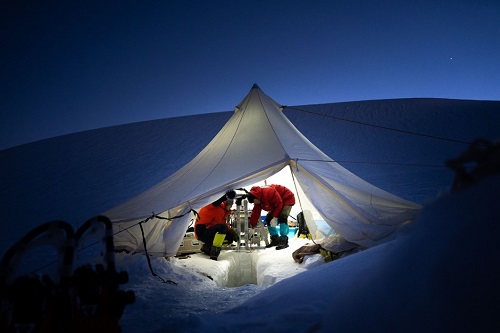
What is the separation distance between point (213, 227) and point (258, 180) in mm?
1215

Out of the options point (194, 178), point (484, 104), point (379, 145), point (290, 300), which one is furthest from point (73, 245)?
point (484, 104)

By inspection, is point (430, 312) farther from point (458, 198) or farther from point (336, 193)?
point (336, 193)

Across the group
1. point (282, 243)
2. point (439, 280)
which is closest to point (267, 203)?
point (282, 243)

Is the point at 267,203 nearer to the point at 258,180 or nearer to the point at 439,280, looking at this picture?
the point at 258,180

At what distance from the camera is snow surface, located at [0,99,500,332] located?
84 cm

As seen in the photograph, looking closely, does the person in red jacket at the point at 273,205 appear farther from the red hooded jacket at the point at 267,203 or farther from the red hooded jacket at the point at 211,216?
the red hooded jacket at the point at 211,216

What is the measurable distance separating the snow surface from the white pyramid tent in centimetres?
51

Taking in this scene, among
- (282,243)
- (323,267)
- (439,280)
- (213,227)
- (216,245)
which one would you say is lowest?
→ (282,243)

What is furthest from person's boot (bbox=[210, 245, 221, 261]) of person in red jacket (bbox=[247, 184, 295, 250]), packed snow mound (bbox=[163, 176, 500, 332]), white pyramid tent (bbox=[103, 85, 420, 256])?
packed snow mound (bbox=[163, 176, 500, 332])

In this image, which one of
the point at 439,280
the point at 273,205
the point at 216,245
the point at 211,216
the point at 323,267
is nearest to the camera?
the point at 439,280

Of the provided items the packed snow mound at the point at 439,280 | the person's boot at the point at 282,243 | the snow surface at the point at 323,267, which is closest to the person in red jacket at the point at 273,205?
the person's boot at the point at 282,243

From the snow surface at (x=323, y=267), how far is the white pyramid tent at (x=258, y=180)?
0.51 metres

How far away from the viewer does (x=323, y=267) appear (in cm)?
203

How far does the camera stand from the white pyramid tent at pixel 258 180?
3299 millimetres
